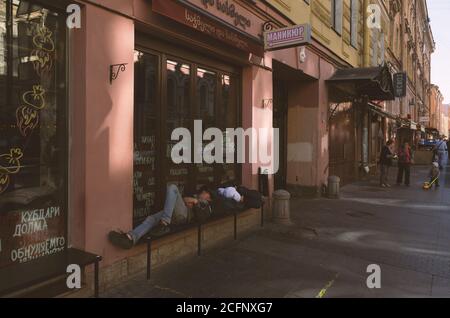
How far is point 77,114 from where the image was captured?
13.8 ft

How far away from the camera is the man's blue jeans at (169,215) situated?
478 cm

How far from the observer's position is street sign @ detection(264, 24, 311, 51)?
664cm

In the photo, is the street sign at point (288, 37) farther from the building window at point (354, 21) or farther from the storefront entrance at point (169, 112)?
the building window at point (354, 21)

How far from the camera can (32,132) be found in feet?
13.0

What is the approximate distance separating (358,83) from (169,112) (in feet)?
26.5

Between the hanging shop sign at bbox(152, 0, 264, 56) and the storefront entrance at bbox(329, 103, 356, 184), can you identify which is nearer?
the hanging shop sign at bbox(152, 0, 264, 56)

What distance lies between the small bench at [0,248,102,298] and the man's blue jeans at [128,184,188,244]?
0.68 metres

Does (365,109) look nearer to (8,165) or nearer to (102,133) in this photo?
(102,133)

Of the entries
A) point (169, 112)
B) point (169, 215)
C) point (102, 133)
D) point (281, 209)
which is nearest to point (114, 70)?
point (102, 133)

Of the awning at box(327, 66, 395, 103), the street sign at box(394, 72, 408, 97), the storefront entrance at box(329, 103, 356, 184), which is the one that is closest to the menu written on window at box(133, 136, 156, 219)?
the awning at box(327, 66, 395, 103)

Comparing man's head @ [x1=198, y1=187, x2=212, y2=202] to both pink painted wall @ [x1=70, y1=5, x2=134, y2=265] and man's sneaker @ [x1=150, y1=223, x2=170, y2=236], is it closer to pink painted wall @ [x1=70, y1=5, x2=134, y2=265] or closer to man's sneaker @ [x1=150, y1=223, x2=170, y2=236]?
man's sneaker @ [x1=150, y1=223, x2=170, y2=236]

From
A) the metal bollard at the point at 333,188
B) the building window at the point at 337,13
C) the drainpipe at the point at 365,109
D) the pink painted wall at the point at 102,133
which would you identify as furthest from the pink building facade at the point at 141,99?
the drainpipe at the point at 365,109
